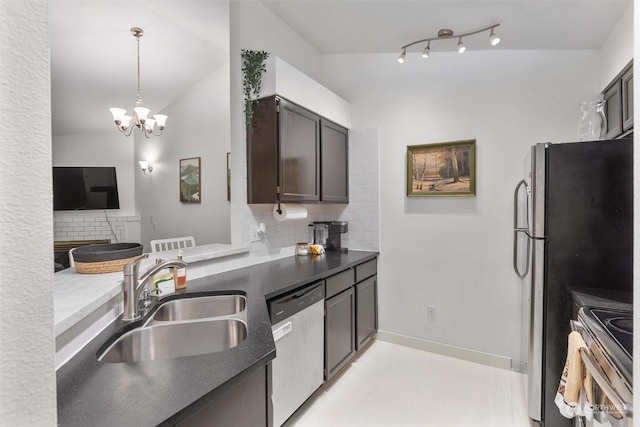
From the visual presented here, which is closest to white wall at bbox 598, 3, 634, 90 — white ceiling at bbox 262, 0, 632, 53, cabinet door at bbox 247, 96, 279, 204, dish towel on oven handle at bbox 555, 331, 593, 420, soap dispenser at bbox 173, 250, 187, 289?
white ceiling at bbox 262, 0, 632, 53

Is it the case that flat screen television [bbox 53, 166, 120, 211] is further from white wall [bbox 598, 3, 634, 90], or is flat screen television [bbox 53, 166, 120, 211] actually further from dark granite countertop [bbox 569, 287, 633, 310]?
white wall [bbox 598, 3, 634, 90]

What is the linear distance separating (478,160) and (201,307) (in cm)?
244

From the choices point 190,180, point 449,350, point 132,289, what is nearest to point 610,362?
point 132,289

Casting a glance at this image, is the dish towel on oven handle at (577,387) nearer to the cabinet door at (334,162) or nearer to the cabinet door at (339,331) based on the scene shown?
the cabinet door at (339,331)

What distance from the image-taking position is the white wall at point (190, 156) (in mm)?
4129

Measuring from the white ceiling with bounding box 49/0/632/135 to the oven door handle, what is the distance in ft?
6.80

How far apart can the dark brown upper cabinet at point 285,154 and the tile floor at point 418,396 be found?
145 cm

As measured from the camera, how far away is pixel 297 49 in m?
3.04

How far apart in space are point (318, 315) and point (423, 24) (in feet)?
7.38

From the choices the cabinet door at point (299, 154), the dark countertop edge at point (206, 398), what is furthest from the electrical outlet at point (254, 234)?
the dark countertop edge at point (206, 398)

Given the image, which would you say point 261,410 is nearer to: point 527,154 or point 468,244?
point 468,244

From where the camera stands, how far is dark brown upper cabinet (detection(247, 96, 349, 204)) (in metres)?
2.42

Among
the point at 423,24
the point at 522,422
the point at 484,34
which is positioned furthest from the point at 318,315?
the point at 484,34

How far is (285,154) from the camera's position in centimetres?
247
